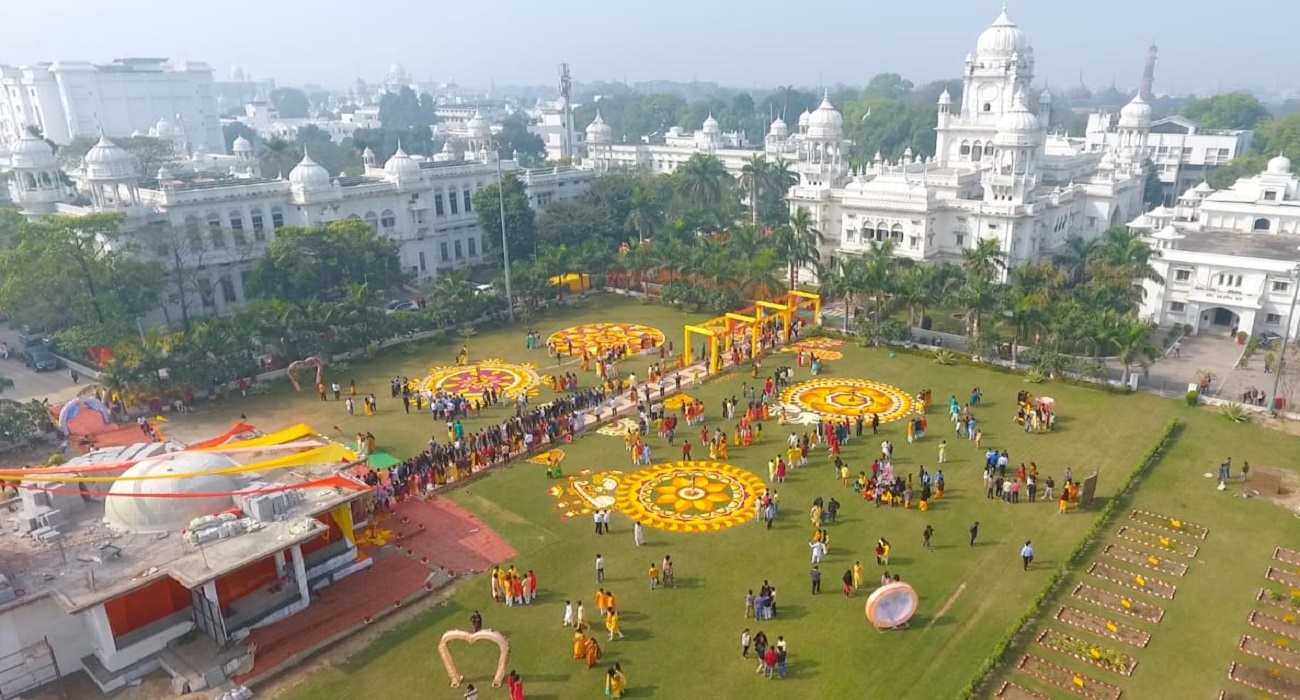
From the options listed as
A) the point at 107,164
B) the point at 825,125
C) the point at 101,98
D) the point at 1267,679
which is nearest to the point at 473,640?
the point at 1267,679

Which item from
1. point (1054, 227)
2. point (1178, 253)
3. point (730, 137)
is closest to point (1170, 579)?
point (1178, 253)

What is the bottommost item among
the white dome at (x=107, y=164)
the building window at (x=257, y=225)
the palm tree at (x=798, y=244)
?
Result: the palm tree at (x=798, y=244)

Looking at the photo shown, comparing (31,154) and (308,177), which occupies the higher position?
(31,154)

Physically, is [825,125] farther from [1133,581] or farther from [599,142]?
[1133,581]

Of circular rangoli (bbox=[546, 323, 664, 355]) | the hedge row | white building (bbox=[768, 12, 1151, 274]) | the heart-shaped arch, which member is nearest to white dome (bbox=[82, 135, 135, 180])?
circular rangoli (bbox=[546, 323, 664, 355])

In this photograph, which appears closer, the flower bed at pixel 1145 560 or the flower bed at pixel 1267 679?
the flower bed at pixel 1267 679

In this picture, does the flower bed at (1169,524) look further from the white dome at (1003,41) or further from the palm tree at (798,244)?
the white dome at (1003,41)

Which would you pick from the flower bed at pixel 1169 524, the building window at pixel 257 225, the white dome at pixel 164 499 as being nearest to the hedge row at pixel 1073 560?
the flower bed at pixel 1169 524

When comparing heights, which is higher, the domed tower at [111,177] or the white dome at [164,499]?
the domed tower at [111,177]
